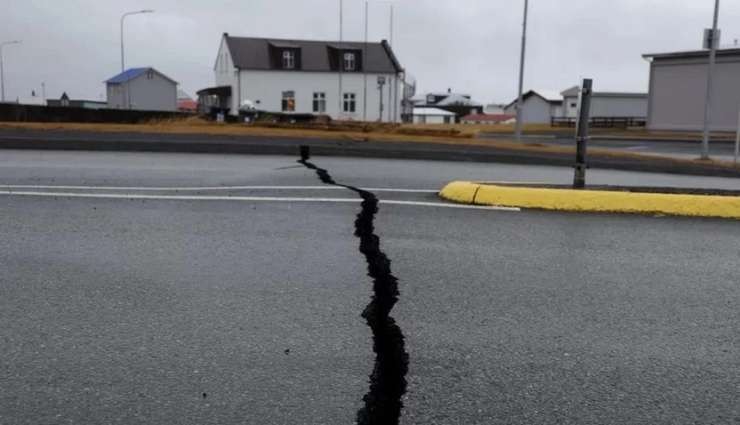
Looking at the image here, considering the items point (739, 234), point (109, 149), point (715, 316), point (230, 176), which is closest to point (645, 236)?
point (739, 234)

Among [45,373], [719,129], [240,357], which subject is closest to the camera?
[45,373]

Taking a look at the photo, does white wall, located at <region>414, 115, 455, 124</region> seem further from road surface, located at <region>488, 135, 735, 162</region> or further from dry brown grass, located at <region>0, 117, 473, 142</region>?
dry brown grass, located at <region>0, 117, 473, 142</region>

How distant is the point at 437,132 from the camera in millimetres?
20781

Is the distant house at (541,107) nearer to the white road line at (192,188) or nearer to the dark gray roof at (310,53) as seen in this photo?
the dark gray roof at (310,53)

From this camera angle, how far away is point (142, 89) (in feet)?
238

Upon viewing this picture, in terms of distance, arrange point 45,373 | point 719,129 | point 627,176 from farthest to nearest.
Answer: point 719,129
point 627,176
point 45,373

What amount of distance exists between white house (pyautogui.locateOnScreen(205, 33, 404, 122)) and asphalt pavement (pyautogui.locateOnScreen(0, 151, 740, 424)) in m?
55.1

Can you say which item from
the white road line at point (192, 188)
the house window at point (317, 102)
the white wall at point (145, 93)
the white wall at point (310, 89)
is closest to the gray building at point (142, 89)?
the white wall at point (145, 93)

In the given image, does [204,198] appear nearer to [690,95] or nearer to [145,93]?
[690,95]

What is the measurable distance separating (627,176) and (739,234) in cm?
675

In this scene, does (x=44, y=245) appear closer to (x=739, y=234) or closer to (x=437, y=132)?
(x=739, y=234)

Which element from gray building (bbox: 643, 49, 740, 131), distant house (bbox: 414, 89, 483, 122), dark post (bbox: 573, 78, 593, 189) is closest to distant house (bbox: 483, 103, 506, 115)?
distant house (bbox: 414, 89, 483, 122)

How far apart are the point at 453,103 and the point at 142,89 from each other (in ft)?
226

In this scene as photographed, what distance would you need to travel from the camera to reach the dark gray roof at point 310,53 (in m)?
61.7
